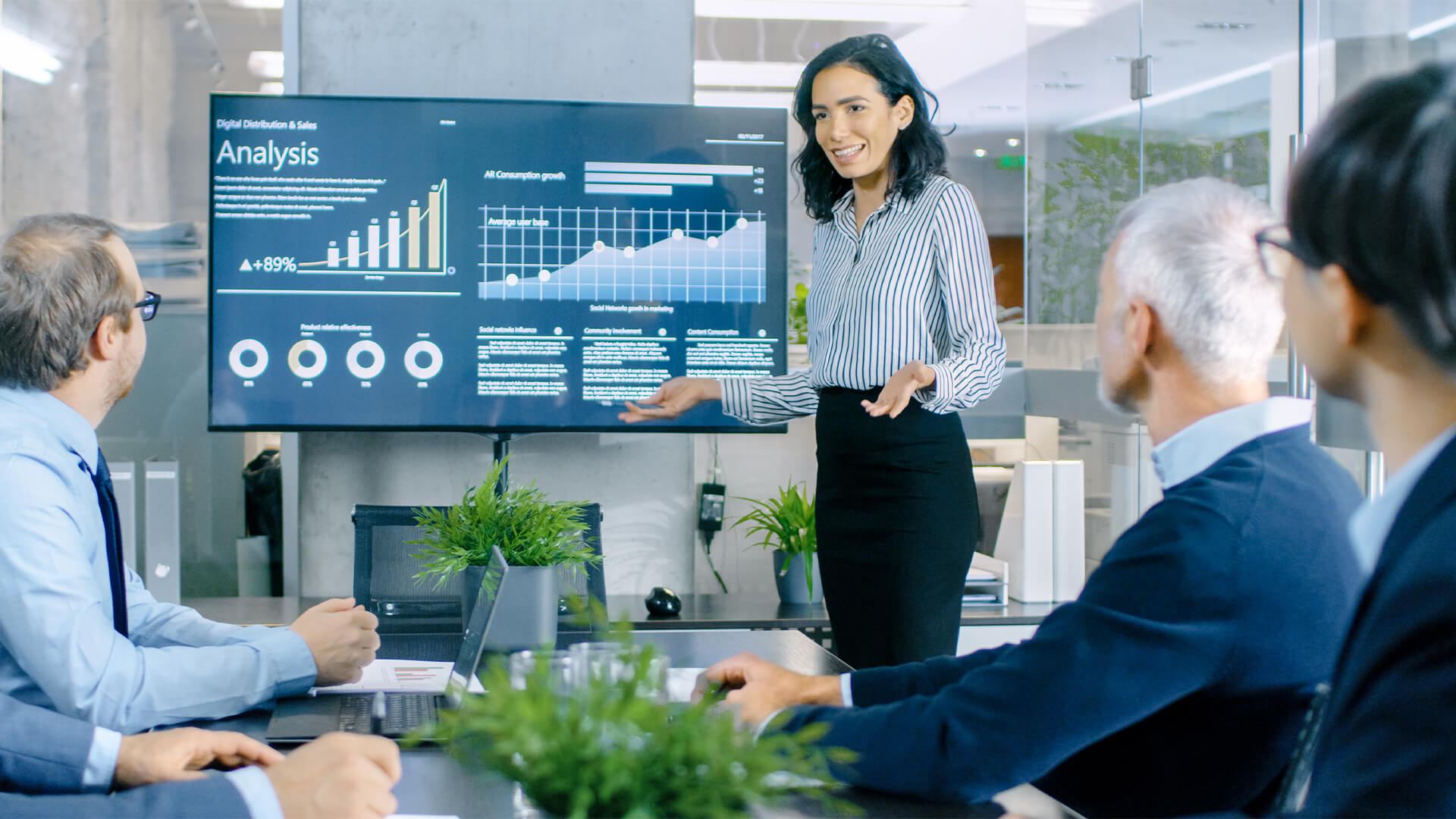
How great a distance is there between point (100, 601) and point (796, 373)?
1.57 metres

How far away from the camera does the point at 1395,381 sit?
0.81 metres

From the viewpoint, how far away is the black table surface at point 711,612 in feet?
10.1

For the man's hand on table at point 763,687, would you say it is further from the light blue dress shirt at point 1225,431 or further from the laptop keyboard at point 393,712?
the light blue dress shirt at point 1225,431

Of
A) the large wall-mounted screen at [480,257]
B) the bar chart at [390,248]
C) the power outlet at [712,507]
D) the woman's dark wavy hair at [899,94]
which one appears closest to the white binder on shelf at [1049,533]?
the power outlet at [712,507]

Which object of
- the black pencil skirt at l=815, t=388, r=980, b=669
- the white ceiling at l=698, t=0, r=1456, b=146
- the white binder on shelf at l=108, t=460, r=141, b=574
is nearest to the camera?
the black pencil skirt at l=815, t=388, r=980, b=669

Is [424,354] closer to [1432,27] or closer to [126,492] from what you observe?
[126,492]

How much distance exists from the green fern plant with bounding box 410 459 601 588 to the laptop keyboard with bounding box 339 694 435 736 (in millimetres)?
184

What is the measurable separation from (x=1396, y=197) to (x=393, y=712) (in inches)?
44.6

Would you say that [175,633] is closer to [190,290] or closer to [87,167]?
[190,290]

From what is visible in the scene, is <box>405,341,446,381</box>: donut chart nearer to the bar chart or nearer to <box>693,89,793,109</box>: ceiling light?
the bar chart

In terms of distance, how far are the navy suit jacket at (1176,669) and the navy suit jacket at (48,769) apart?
23.7 inches

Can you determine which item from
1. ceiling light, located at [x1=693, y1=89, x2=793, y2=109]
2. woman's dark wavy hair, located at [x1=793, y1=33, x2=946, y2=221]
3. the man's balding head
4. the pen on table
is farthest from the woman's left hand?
ceiling light, located at [x1=693, y1=89, x2=793, y2=109]

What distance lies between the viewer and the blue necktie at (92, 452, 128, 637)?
4.73ft

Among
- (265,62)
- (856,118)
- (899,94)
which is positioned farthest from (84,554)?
(265,62)
